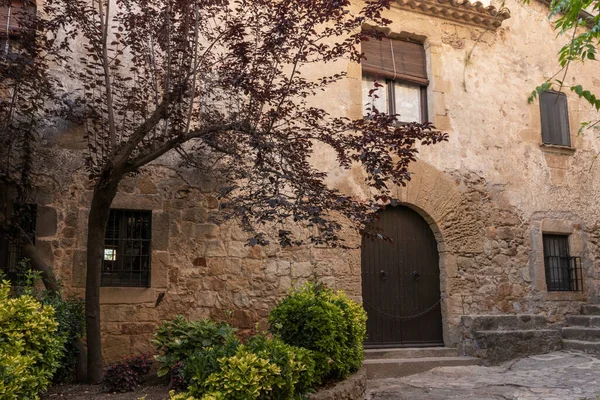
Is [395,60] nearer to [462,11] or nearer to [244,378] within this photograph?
[462,11]

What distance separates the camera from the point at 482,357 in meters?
7.39

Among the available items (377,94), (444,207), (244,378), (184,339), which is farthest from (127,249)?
(444,207)

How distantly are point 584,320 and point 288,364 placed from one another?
602 cm

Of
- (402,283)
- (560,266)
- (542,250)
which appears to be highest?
(542,250)

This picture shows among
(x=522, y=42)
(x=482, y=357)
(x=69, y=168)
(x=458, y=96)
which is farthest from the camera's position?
(x=522, y=42)

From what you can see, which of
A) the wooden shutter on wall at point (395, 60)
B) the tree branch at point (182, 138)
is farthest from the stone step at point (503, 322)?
the tree branch at point (182, 138)

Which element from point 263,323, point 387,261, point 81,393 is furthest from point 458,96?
point 81,393

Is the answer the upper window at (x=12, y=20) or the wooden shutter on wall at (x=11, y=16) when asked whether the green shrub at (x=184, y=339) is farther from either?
the wooden shutter on wall at (x=11, y=16)

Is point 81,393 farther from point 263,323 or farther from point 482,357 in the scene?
point 482,357

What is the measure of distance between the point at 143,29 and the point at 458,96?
4.94 metres

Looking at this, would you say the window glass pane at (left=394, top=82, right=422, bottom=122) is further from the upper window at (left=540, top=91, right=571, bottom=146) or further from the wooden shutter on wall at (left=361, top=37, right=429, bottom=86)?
the upper window at (left=540, top=91, right=571, bottom=146)

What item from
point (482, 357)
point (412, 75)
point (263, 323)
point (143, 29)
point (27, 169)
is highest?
point (412, 75)

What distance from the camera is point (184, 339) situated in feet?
16.3

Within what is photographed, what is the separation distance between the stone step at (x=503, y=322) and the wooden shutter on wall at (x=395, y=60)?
3.50 metres
